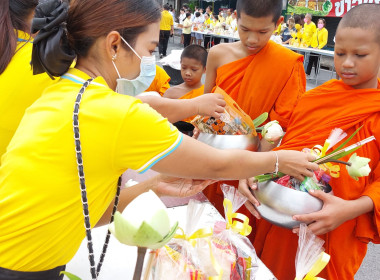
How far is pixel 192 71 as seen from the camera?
126 inches

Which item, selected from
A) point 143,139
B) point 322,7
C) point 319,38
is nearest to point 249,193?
point 143,139

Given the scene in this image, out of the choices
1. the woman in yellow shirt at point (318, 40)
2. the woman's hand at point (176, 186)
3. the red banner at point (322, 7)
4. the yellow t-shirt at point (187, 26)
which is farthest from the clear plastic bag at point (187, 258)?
the yellow t-shirt at point (187, 26)

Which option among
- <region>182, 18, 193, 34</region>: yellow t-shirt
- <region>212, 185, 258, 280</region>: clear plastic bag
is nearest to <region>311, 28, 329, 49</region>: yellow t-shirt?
<region>182, 18, 193, 34</region>: yellow t-shirt

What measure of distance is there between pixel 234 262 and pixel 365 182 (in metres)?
0.73

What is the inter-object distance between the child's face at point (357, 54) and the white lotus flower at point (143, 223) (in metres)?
1.20

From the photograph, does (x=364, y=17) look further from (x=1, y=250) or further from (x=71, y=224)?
(x=1, y=250)

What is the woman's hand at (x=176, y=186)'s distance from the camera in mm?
1214

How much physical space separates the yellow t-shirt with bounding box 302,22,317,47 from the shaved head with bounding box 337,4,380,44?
9.22 metres

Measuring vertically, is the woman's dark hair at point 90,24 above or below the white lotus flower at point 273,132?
above

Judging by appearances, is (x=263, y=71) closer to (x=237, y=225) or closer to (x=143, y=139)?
(x=237, y=225)

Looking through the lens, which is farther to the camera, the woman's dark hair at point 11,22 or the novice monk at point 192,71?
the novice monk at point 192,71

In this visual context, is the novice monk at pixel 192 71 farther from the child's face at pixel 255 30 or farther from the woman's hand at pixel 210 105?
the woman's hand at pixel 210 105

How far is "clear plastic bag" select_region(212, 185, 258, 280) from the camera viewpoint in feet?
3.34

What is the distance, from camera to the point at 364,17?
144cm
